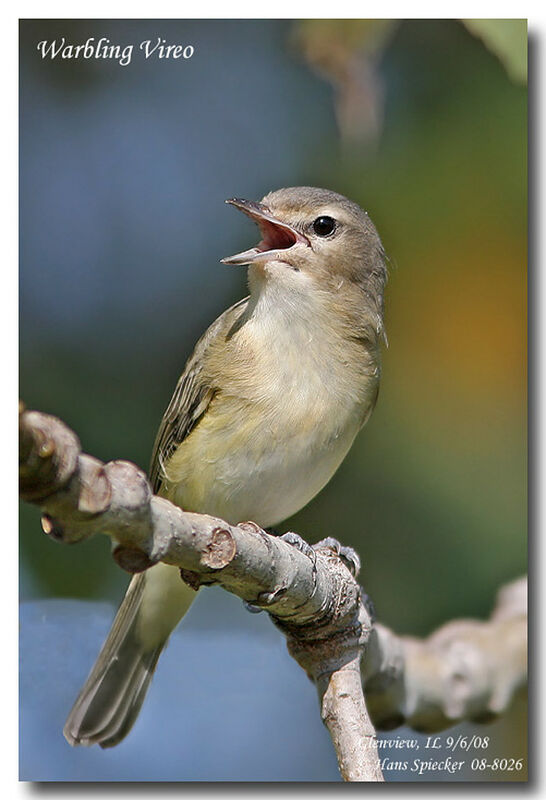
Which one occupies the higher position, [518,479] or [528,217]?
[528,217]

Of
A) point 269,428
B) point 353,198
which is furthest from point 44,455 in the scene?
point 353,198

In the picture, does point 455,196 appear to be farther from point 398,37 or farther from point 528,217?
A: point 398,37

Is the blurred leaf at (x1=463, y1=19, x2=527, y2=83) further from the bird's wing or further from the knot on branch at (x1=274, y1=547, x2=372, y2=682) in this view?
the knot on branch at (x1=274, y1=547, x2=372, y2=682)

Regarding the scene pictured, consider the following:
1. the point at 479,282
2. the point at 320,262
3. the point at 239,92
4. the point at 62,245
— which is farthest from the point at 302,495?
the point at 239,92

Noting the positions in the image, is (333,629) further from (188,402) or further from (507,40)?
(507,40)

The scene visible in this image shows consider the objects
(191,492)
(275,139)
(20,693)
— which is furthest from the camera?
(275,139)

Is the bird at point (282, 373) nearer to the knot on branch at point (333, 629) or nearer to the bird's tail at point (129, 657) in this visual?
the knot on branch at point (333, 629)

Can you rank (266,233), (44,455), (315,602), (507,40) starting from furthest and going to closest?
1. (507,40)
2. (266,233)
3. (315,602)
4. (44,455)

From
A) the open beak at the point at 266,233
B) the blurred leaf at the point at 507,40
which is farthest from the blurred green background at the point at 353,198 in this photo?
the open beak at the point at 266,233
